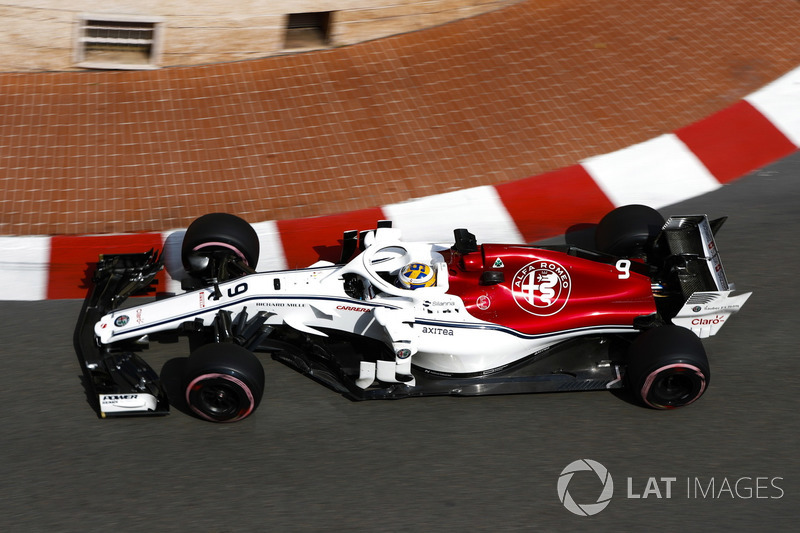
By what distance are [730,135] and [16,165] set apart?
6081mm

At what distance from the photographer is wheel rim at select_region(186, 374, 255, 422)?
15.6 feet

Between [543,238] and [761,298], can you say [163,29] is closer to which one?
[543,238]

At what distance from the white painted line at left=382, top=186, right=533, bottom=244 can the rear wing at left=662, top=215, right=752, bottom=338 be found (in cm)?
131

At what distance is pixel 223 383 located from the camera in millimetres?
4754

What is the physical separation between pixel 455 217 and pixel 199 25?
2989 mm

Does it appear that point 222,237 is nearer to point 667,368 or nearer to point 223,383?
point 223,383

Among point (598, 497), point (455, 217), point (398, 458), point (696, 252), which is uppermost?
point (455, 217)

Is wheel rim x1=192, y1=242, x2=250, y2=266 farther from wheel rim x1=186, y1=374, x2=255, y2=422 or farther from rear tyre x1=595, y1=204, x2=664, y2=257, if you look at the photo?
rear tyre x1=595, y1=204, x2=664, y2=257

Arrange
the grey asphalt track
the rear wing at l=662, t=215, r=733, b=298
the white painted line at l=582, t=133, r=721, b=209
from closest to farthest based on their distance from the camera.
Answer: the grey asphalt track → the rear wing at l=662, t=215, r=733, b=298 → the white painted line at l=582, t=133, r=721, b=209

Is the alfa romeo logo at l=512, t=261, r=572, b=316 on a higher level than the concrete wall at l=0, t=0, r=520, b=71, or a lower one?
lower

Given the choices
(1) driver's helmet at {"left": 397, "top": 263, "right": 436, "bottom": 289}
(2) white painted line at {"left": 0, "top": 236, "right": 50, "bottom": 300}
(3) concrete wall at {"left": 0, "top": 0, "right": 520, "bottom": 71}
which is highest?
(3) concrete wall at {"left": 0, "top": 0, "right": 520, "bottom": 71}

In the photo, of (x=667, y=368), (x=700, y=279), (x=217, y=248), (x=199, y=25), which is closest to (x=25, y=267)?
(x=217, y=248)

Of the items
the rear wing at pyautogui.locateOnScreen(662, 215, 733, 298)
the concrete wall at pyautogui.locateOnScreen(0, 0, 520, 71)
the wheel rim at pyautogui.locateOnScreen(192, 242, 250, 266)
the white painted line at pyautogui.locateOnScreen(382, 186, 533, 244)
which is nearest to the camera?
the rear wing at pyautogui.locateOnScreen(662, 215, 733, 298)

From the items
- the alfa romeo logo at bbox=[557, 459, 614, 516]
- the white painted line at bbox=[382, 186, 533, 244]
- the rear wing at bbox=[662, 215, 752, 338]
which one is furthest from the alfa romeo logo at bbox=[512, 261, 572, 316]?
the white painted line at bbox=[382, 186, 533, 244]
